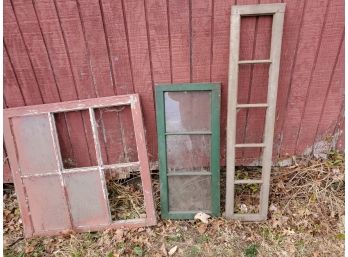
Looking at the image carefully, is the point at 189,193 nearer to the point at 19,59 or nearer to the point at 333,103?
the point at 333,103

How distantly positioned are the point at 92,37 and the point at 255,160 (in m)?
Answer: 1.89

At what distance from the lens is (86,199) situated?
114 inches

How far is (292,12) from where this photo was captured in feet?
8.20

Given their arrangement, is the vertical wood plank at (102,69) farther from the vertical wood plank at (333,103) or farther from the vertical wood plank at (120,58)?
the vertical wood plank at (333,103)

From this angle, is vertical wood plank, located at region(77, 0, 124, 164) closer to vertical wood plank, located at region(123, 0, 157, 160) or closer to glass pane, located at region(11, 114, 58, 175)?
vertical wood plank, located at region(123, 0, 157, 160)

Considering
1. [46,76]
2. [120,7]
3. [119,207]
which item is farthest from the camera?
[119,207]

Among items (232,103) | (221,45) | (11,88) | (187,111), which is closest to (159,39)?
(221,45)

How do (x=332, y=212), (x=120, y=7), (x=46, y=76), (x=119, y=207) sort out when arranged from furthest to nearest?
(x=119, y=207) < (x=332, y=212) < (x=46, y=76) < (x=120, y=7)

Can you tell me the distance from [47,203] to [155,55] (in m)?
1.65

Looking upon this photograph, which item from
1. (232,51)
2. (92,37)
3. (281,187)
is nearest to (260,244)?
(281,187)

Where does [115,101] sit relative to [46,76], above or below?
below

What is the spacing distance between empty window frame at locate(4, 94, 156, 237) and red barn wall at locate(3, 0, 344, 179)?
0.42ft

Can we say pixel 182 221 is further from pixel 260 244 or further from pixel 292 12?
pixel 292 12

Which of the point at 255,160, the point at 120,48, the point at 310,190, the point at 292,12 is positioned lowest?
the point at 310,190
